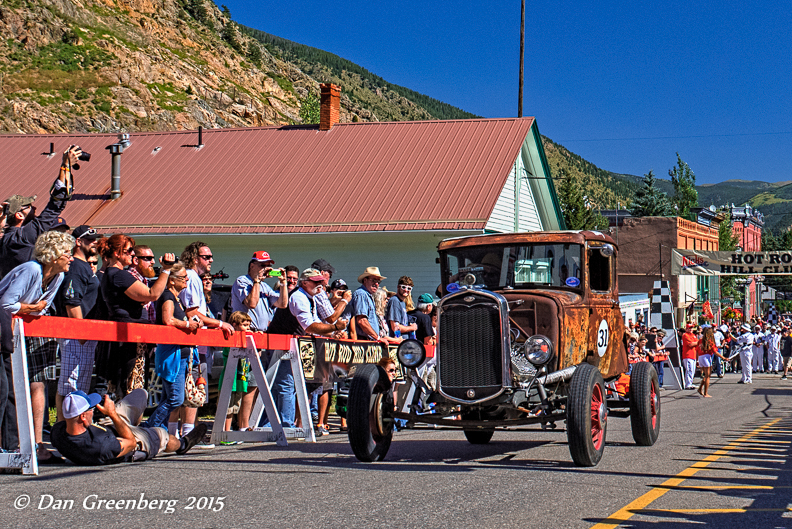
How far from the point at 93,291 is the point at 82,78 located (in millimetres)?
61454

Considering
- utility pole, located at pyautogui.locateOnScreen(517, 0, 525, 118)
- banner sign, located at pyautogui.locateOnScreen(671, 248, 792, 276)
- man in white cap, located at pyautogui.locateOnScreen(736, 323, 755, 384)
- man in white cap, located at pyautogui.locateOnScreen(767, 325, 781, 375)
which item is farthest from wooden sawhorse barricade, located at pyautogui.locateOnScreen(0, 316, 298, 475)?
man in white cap, located at pyautogui.locateOnScreen(767, 325, 781, 375)

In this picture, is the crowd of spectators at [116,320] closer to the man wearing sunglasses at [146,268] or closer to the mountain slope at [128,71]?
the man wearing sunglasses at [146,268]

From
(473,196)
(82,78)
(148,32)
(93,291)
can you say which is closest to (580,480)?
(93,291)

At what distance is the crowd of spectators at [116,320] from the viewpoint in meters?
7.56

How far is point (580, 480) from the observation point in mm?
7422

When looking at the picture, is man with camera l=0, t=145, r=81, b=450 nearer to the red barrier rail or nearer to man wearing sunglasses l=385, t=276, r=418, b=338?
the red barrier rail

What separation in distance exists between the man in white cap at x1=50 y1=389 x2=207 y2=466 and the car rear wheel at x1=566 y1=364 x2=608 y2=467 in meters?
3.77

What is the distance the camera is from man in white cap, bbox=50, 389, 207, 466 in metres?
7.53

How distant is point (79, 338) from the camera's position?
7.55 m

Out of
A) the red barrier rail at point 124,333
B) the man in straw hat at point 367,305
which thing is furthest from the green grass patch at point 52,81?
the red barrier rail at point 124,333

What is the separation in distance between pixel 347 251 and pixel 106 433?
17.2 m

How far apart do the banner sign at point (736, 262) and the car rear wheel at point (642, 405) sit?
24254mm

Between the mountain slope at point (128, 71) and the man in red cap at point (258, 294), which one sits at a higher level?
the mountain slope at point (128, 71)

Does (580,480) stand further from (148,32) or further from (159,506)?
(148,32)
